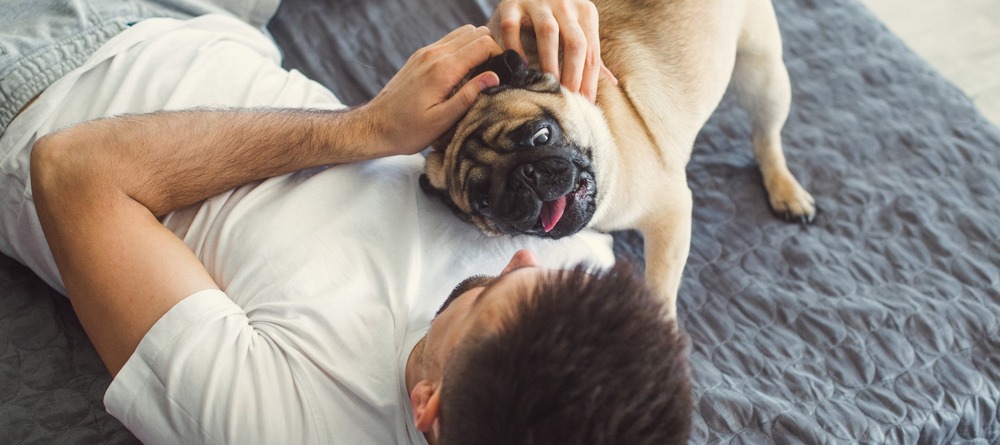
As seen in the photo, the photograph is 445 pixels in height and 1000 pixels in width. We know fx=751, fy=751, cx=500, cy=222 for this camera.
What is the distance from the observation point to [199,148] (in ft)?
4.58

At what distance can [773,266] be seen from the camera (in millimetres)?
1904

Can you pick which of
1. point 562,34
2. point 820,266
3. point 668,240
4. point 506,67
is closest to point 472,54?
point 506,67

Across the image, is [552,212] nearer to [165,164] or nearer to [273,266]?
[273,266]

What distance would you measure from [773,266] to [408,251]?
3.34 feet

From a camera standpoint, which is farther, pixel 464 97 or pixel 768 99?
pixel 768 99

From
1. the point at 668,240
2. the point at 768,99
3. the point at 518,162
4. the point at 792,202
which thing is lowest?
the point at 792,202

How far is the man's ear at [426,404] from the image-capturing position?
3.20 feet

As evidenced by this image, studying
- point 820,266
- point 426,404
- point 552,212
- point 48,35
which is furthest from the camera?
point 820,266

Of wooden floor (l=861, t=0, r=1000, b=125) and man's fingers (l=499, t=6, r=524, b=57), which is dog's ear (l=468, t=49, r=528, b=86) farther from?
wooden floor (l=861, t=0, r=1000, b=125)

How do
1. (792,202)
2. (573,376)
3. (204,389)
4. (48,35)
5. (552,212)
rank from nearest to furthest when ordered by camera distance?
(573,376), (204,389), (552,212), (48,35), (792,202)

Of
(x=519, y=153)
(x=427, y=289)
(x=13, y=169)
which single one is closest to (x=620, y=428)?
(x=427, y=289)

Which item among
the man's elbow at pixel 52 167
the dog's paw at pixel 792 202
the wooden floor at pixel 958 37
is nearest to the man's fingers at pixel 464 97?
the man's elbow at pixel 52 167

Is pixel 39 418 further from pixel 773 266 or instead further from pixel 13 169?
pixel 773 266

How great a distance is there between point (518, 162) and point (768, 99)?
911 mm
